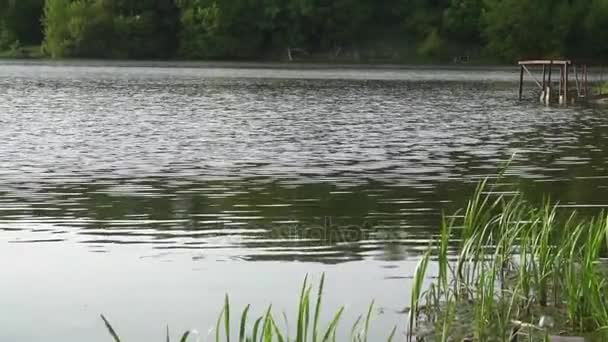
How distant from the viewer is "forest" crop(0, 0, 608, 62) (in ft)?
425

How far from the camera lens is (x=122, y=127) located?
3772 centimetres

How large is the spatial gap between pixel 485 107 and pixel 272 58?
88.4 metres

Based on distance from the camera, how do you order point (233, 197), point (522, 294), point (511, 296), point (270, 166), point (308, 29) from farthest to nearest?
point (308, 29), point (270, 166), point (233, 197), point (522, 294), point (511, 296)

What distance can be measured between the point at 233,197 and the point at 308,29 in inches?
4690

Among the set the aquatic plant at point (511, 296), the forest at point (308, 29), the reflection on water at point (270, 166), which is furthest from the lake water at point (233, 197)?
the forest at point (308, 29)

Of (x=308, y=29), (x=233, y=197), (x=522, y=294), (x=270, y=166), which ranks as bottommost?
(x=270, y=166)

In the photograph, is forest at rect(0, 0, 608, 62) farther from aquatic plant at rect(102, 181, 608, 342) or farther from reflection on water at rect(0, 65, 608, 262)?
aquatic plant at rect(102, 181, 608, 342)

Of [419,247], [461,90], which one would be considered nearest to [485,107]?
[461,90]

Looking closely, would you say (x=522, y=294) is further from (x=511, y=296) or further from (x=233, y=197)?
(x=233, y=197)

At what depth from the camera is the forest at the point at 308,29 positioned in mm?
129625

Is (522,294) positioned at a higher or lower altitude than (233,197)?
higher

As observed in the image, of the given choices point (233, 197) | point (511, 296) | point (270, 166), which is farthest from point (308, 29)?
point (511, 296)

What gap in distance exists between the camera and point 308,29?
13825 centimetres

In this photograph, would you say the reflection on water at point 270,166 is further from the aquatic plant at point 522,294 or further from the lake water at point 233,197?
the aquatic plant at point 522,294
